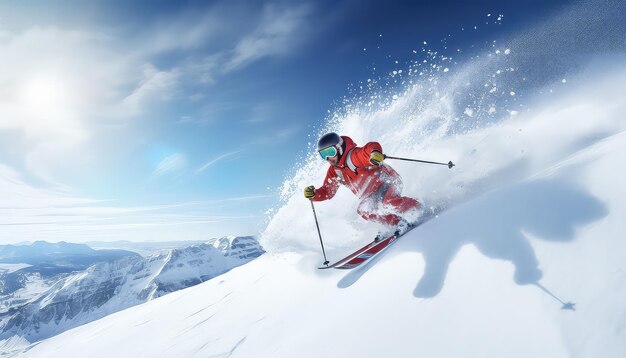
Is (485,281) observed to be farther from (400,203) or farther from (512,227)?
(400,203)

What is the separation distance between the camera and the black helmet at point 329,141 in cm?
718

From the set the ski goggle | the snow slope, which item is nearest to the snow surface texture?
the snow slope

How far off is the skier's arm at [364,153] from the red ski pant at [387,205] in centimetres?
72

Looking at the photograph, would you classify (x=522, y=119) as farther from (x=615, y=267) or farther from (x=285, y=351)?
(x=285, y=351)

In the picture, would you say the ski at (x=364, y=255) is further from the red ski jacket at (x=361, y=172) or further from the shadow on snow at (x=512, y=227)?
the red ski jacket at (x=361, y=172)

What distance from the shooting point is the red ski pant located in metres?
6.53

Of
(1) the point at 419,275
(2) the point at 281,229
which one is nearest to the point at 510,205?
(1) the point at 419,275

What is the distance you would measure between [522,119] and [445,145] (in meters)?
1.99

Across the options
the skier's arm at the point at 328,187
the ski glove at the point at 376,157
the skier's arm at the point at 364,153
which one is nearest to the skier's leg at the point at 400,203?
the skier's arm at the point at 364,153

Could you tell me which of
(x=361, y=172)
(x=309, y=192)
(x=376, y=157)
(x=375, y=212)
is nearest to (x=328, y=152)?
(x=361, y=172)

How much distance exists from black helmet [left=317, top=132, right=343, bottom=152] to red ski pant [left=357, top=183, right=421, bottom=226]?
140cm

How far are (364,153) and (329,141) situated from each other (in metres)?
0.87

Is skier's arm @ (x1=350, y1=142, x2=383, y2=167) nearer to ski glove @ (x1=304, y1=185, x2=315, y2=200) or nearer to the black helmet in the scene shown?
the black helmet

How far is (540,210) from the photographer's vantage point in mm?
3730
